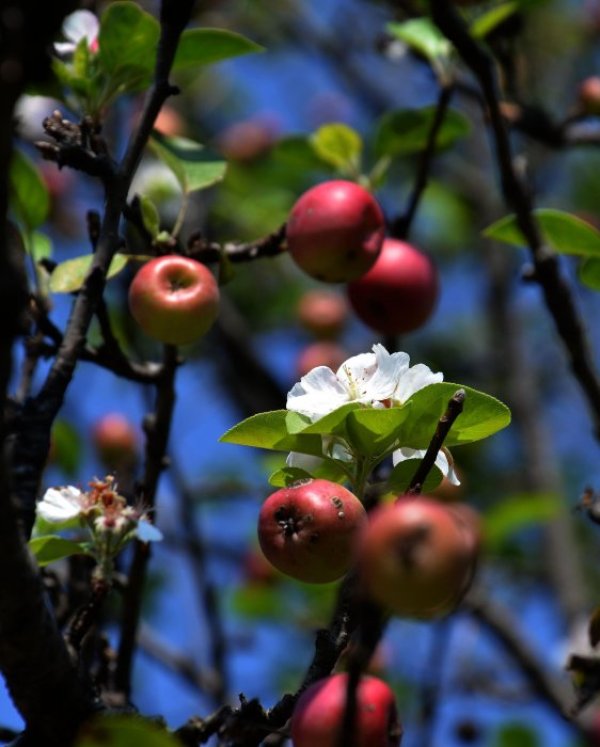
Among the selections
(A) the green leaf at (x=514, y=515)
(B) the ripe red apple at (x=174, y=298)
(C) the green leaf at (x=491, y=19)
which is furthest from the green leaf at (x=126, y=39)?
(A) the green leaf at (x=514, y=515)

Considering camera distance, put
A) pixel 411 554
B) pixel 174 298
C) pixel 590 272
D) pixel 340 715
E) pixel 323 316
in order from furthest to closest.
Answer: pixel 323 316
pixel 590 272
pixel 174 298
pixel 340 715
pixel 411 554

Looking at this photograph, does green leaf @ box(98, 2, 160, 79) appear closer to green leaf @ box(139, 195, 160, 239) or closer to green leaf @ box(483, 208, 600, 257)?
green leaf @ box(139, 195, 160, 239)

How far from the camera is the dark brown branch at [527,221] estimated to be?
1.59 metres

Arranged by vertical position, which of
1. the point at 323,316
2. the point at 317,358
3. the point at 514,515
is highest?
the point at 514,515

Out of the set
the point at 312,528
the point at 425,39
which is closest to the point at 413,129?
the point at 425,39

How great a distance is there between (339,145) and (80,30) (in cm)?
55

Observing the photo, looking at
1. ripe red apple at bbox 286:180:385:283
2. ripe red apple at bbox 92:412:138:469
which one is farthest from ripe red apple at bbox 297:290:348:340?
ripe red apple at bbox 286:180:385:283

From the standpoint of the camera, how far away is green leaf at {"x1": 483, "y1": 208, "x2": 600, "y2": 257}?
58.6 inches

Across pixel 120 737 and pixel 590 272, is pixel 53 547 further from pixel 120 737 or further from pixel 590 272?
pixel 590 272

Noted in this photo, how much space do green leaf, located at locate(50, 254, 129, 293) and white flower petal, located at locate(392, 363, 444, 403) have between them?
0.39m

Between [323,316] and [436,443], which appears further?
[323,316]

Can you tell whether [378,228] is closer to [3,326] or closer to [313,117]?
[3,326]

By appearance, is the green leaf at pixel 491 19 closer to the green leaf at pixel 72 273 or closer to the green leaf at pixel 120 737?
the green leaf at pixel 72 273

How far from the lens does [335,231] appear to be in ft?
4.90
